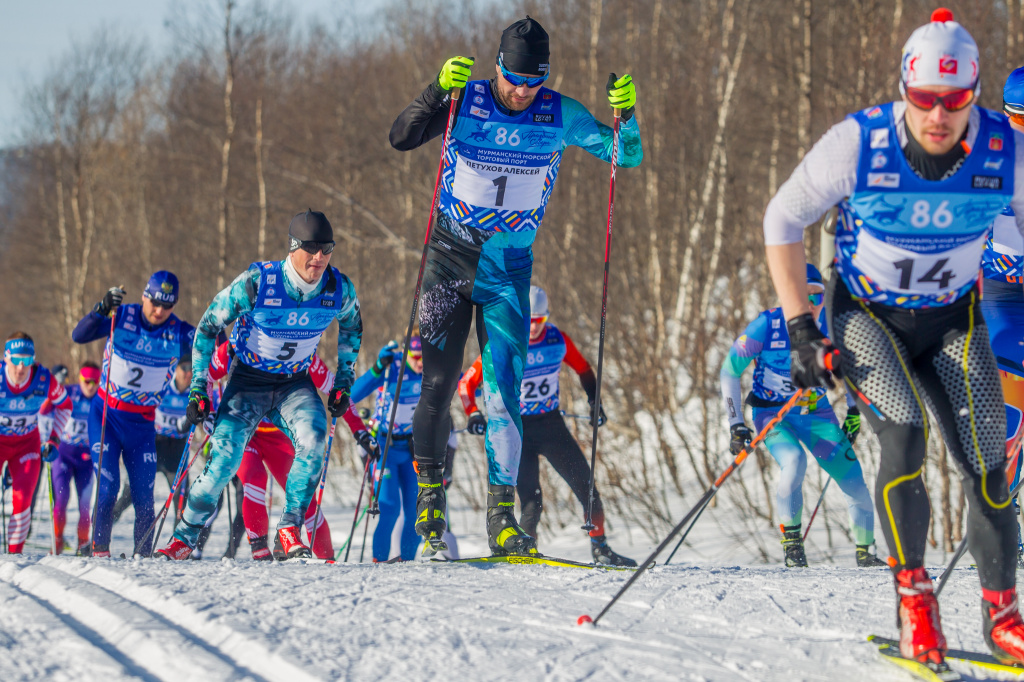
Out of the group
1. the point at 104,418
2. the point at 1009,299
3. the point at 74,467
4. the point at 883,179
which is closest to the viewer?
the point at 883,179

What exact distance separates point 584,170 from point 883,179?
14193mm

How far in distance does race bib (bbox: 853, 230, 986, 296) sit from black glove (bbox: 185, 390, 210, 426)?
12.4 feet

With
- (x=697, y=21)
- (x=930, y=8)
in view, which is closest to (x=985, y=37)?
(x=930, y=8)

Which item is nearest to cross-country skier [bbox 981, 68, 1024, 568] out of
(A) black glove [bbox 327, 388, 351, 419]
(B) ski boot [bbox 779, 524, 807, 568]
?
(B) ski boot [bbox 779, 524, 807, 568]

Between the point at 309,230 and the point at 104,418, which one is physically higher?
the point at 309,230

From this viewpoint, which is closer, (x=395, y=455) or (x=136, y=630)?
(x=136, y=630)

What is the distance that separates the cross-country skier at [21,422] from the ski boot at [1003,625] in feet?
27.4

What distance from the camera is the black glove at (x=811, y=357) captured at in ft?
9.18

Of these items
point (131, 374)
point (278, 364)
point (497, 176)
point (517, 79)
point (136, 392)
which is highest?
point (517, 79)

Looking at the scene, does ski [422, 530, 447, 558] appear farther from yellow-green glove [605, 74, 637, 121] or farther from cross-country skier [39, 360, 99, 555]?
cross-country skier [39, 360, 99, 555]

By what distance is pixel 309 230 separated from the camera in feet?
17.0

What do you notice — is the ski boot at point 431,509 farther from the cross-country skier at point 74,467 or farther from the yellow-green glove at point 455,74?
the cross-country skier at point 74,467

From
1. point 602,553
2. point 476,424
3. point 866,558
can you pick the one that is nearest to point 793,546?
point 866,558

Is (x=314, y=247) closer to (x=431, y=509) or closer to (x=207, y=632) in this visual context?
(x=431, y=509)
